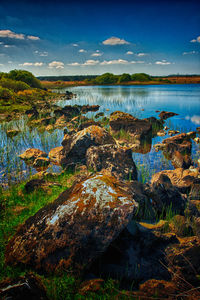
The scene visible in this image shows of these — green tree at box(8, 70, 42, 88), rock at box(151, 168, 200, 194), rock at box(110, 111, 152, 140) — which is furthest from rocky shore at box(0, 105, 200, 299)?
green tree at box(8, 70, 42, 88)

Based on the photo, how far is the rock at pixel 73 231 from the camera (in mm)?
3072

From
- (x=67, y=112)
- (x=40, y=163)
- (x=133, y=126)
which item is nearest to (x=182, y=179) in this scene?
(x=40, y=163)

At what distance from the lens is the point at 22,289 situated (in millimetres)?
2314

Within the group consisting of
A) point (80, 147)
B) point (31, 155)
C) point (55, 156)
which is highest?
point (80, 147)

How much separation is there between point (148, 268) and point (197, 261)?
0.93m

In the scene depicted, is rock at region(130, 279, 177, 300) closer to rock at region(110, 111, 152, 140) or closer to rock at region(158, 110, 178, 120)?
rock at region(110, 111, 152, 140)

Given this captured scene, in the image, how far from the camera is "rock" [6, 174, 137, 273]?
3072 mm

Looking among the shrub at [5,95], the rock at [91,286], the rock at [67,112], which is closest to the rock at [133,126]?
the rock at [67,112]

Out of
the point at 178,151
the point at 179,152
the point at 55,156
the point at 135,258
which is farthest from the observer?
the point at 178,151

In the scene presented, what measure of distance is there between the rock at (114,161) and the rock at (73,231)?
12.3 feet

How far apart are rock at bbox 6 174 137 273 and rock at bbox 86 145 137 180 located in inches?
147

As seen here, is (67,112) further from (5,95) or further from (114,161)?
(114,161)

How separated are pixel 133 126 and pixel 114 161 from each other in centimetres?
822

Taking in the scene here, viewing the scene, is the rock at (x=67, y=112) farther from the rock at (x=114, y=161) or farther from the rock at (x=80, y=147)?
the rock at (x=114, y=161)
